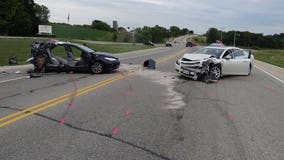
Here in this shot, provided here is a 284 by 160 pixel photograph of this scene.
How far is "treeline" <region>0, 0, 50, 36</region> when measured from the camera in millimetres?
65375

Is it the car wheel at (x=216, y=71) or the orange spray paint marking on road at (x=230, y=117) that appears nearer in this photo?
the orange spray paint marking on road at (x=230, y=117)

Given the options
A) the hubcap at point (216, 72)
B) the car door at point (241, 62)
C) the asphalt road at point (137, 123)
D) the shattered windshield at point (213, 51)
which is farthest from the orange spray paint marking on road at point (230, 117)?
the car door at point (241, 62)

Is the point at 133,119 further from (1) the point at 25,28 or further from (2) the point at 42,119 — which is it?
(1) the point at 25,28

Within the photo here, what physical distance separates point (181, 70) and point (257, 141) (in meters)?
8.96

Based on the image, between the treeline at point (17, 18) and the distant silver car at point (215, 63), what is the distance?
5797 cm

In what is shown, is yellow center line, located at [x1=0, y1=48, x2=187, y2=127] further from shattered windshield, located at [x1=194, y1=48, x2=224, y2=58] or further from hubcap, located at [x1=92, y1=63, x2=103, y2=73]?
shattered windshield, located at [x1=194, y1=48, x2=224, y2=58]

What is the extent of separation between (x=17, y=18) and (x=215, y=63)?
74.5m

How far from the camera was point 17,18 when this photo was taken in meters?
80.2

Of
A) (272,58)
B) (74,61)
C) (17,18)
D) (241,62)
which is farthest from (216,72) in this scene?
(17,18)

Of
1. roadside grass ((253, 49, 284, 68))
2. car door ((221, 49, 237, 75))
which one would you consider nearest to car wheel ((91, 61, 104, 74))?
car door ((221, 49, 237, 75))

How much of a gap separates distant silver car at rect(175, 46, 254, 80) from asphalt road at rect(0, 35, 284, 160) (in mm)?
2392

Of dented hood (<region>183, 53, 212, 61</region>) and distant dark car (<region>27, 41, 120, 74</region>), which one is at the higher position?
dented hood (<region>183, 53, 212, 61</region>)

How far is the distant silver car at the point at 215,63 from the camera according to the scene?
556 inches

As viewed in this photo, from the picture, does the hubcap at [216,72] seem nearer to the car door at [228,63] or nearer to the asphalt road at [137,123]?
the car door at [228,63]
